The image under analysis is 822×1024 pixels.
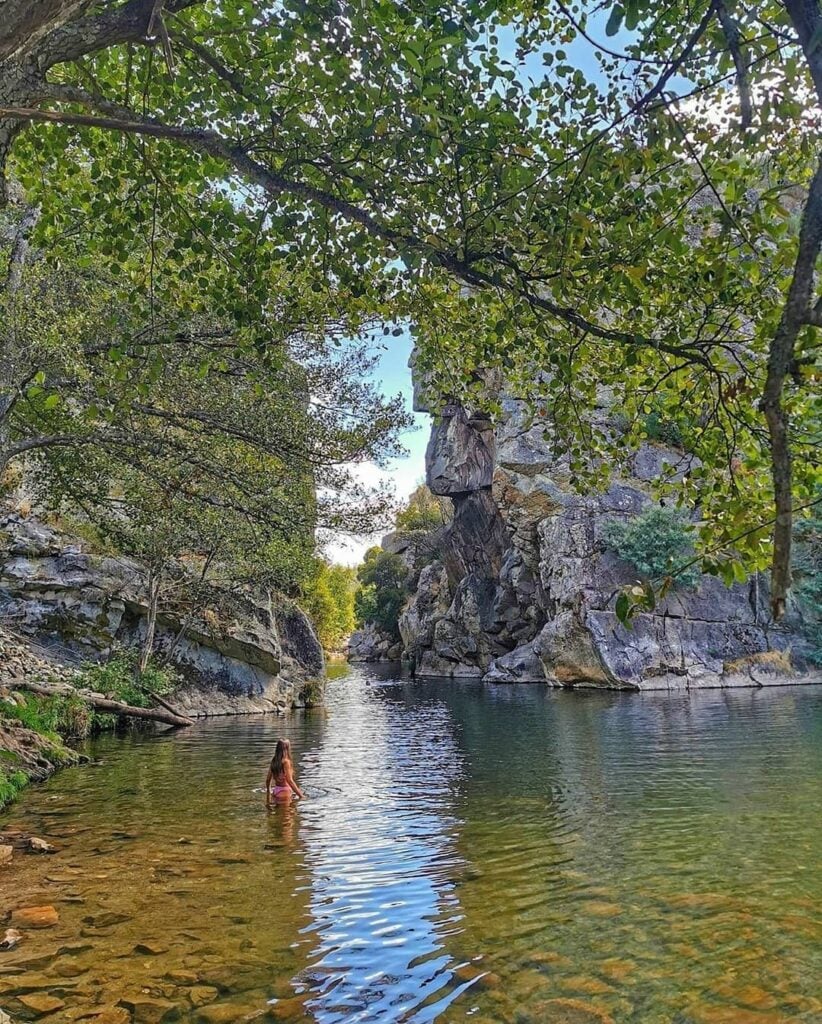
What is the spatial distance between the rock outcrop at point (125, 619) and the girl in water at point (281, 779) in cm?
1740

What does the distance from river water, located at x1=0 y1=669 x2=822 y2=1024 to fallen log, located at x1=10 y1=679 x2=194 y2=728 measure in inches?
139

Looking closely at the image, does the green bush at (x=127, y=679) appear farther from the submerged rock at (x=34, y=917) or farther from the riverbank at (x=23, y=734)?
the submerged rock at (x=34, y=917)

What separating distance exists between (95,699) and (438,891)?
16037 millimetres

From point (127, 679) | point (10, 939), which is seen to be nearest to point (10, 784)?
point (10, 939)

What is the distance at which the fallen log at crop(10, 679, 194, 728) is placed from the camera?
18.9 meters

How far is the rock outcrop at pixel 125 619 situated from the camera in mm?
27391

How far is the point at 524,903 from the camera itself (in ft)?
24.8

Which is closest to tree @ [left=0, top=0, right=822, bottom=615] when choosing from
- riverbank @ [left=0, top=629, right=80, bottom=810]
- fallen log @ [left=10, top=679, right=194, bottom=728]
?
riverbank @ [left=0, top=629, right=80, bottom=810]

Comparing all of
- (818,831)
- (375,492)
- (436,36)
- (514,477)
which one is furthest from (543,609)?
(436,36)

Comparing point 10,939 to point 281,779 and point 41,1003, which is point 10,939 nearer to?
point 41,1003

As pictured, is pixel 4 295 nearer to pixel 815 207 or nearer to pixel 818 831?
pixel 815 207

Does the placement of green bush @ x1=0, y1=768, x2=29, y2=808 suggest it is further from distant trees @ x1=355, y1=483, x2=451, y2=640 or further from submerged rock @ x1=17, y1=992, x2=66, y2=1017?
distant trees @ x1=355, y1=483, x2=451, y2=640

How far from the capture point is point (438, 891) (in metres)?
8.05

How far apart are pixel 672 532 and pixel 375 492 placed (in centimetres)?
2928
